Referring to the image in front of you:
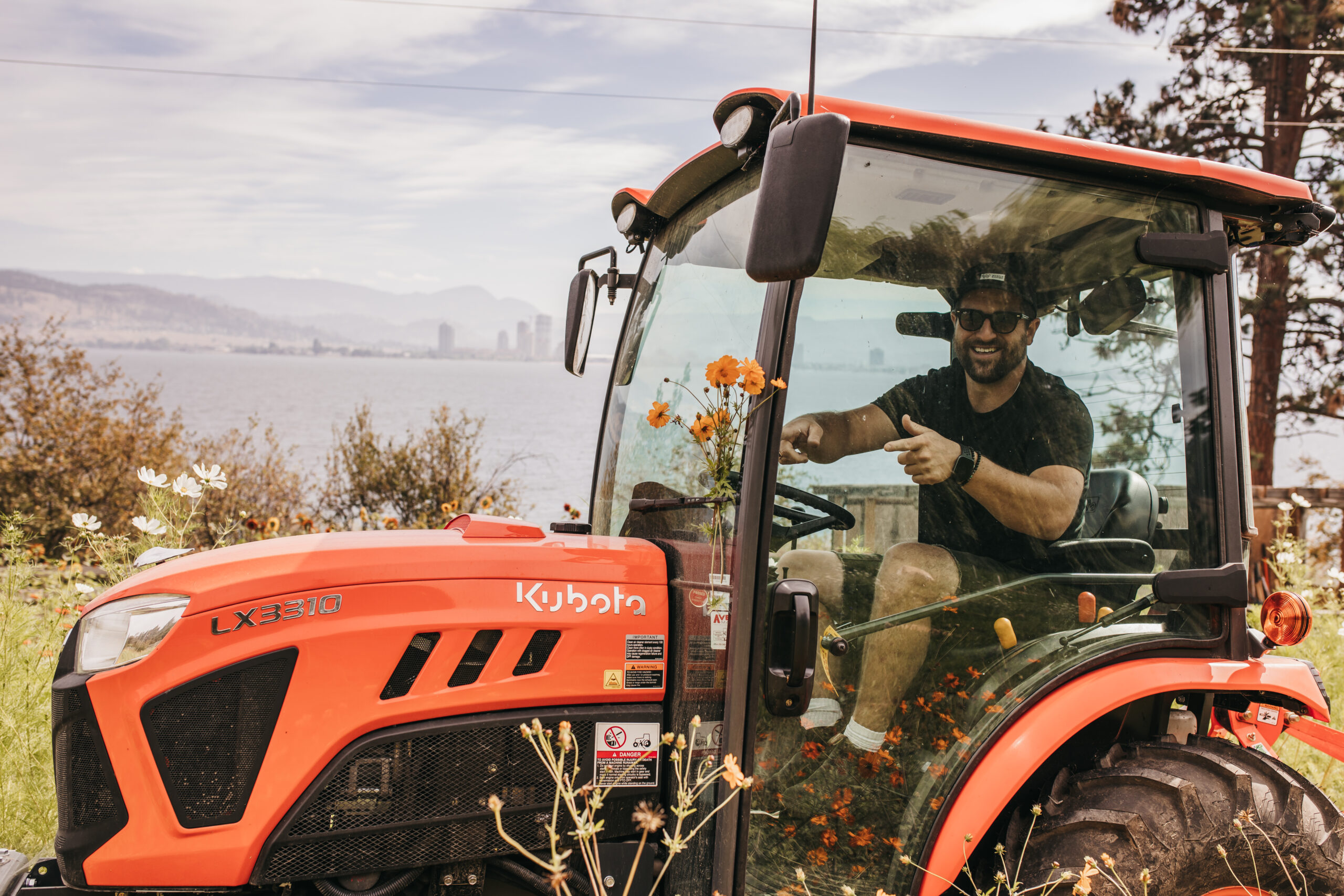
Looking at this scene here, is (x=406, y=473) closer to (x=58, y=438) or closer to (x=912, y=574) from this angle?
(x=58, y=438)

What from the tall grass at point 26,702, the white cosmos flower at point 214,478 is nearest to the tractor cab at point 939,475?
the white cosmos flower at point 214,478

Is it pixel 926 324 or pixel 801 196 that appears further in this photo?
pixel 926 324

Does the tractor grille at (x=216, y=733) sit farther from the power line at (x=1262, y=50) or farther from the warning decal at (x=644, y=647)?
the power line at (x=1262, y=50)

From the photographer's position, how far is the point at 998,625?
2230mm

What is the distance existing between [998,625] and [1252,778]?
0.71m

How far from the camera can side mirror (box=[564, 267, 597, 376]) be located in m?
3.14

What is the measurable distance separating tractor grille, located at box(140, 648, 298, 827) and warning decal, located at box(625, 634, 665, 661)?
2.44 feet

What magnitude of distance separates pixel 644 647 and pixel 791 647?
368 mm

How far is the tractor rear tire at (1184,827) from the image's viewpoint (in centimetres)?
209

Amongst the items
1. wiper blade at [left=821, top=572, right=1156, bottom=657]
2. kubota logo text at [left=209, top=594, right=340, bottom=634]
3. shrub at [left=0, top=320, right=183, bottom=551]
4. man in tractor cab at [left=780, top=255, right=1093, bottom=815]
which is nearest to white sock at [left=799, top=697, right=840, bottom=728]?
man in tractor cab at [left=780, top=255, right=1093, bottom=815]

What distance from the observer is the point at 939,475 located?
2184 millimetres

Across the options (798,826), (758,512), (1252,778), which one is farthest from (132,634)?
(1252,778)

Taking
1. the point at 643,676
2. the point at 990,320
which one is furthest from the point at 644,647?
the point at 990,320

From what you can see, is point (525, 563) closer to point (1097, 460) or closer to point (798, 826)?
point (798, 826)
